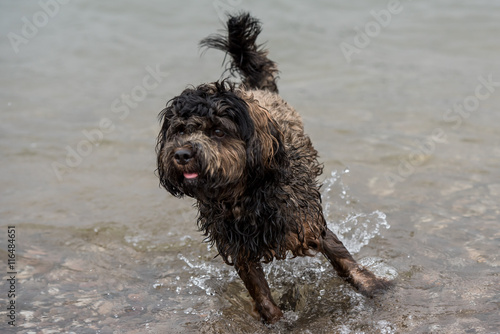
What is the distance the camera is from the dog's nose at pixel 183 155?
3.91m

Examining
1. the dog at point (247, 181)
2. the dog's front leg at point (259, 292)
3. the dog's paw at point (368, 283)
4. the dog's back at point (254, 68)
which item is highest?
the dog's back at point (254, 68)

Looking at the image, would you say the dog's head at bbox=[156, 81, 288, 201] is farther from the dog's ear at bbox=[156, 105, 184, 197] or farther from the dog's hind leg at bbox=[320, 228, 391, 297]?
the dog's hind leg at bbox=[320, 228, 391, 297]

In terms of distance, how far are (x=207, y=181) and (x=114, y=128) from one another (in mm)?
5364

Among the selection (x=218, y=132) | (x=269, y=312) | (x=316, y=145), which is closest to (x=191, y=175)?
(x=218, y=132)

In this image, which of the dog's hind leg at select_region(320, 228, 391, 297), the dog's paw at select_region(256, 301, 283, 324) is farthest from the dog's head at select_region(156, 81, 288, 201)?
the dog's hind leg at select_region(320, 228, 391, 297)

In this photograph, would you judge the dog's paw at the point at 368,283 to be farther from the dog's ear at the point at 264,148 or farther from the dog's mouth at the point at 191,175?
the dog's mouth at the point at 191,175

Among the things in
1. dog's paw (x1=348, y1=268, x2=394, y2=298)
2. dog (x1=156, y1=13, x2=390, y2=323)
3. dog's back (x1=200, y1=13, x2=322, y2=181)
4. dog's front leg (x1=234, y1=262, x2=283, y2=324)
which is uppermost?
dog's back (x1=200, y1=13, x2=322, y2=181)

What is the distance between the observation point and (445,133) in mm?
8328

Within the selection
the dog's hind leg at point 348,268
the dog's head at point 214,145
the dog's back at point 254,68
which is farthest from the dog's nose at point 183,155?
the dog's back at point 254,68

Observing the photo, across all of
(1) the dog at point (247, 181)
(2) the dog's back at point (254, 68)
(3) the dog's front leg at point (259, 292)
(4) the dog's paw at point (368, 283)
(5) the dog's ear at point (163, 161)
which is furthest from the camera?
(2) the dog's back at point (254, 68)

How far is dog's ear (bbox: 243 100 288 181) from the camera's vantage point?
13.7ft

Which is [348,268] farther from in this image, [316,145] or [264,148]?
[316,145]

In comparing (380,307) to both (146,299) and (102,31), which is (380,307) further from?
(102,31)

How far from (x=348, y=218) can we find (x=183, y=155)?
10.1ft
